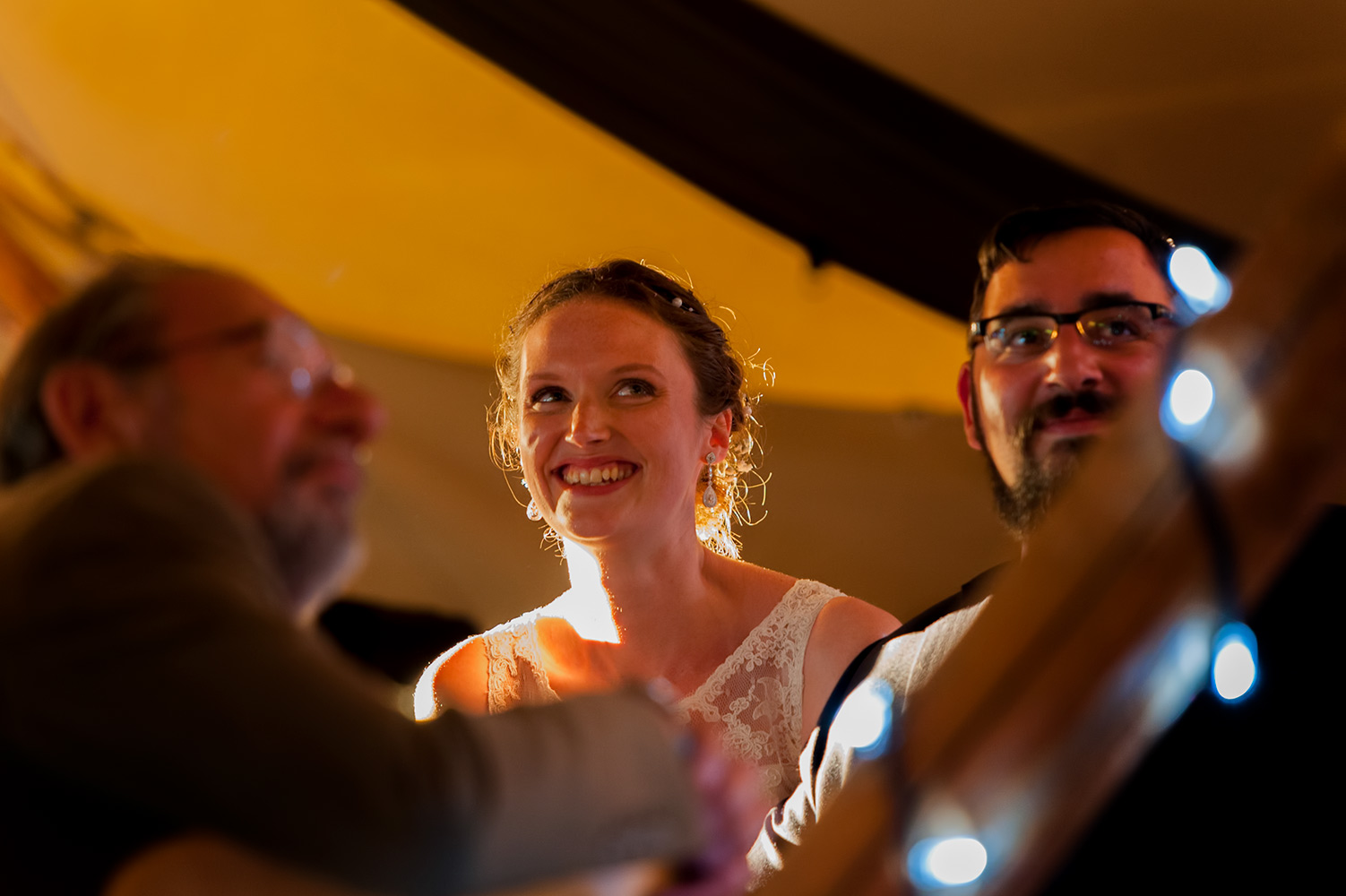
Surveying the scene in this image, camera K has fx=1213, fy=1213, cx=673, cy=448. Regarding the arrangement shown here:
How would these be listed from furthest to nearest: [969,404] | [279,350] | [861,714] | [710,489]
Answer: [710,489] → [969,404] → [861,714] → [279,350]

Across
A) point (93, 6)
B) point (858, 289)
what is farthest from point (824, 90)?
point (93, 6)

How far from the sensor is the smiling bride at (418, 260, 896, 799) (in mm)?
1368

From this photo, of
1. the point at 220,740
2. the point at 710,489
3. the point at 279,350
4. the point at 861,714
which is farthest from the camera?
the point at 710,489

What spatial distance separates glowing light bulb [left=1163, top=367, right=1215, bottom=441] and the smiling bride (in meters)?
0.95

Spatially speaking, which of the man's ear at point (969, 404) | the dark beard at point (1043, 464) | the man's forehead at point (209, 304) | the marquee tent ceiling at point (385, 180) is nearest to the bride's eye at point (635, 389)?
the man's ear at point (969, 404)

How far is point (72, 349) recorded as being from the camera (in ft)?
1.70

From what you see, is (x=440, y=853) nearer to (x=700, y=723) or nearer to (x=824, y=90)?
(x=700, y=723)

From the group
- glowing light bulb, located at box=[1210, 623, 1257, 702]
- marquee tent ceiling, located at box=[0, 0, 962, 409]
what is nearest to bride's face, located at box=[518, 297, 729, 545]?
glowing light bulb, located at box=[1210, 623, 1257, 702]

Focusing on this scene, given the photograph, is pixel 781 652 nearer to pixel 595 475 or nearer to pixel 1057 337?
pixel 595 475

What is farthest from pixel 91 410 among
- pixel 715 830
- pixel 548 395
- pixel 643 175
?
pixel 643 175

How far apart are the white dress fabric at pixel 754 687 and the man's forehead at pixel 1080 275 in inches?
21.6

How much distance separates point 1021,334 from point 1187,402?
710 mm

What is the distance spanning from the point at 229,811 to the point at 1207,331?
1.25 ft

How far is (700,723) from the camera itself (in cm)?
146
